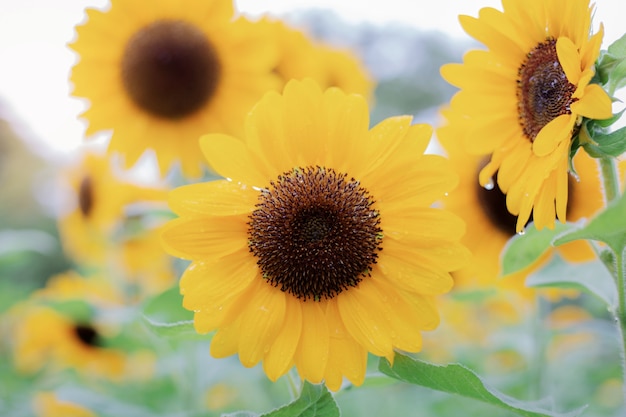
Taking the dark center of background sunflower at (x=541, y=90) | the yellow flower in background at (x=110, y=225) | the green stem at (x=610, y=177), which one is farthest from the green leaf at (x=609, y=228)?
the yellow flower in background at (x=110, y=225)

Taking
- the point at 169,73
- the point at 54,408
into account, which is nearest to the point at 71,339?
the point at 54,408

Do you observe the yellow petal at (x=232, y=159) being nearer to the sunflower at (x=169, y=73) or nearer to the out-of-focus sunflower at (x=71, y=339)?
the sunflower at (x=169, y=73)

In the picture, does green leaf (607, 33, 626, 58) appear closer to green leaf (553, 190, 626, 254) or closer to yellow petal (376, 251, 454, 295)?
green leaf (553, 190, 626, 254)

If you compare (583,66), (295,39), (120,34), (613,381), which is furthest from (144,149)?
(613,381)

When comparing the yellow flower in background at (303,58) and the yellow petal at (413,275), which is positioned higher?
the yellow flower in background at (303,58)

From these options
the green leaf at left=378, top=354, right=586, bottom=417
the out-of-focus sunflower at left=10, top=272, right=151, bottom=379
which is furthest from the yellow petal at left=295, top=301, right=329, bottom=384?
the out-of-focus sunflower at left=10, top=272, right=151, bottom=379

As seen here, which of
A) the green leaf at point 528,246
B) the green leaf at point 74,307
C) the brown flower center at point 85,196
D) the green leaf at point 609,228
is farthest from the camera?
the brown flower center at point 85,196

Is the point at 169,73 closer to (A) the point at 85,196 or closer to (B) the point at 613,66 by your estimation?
(A) the point at 85,196
